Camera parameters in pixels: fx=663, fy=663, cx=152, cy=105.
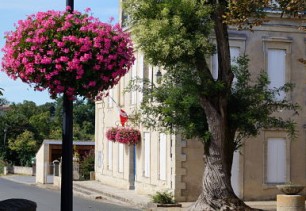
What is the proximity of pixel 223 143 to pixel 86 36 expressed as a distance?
10.1 m

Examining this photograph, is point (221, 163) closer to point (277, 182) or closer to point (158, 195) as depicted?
point (158, 195)

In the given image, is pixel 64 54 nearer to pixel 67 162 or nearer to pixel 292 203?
pixel 67 162

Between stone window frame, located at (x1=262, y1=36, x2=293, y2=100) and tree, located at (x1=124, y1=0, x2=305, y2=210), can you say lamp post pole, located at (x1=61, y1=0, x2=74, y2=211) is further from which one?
stone window frame, located at (x1=262, y1=36, x2=293, y2=100)

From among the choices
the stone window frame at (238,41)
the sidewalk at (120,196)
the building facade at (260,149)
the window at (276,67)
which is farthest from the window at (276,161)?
the stone window frame at (238,41)

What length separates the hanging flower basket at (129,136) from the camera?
2770cm

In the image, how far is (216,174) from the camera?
17.7 meters

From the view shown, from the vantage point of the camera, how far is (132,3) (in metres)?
17.1

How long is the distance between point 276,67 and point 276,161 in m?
3.53

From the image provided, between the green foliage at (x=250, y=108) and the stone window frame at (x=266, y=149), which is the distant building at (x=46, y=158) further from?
the green foliage at (x=250, y=108)

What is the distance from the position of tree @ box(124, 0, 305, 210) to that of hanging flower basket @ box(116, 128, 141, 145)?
8.43 meters

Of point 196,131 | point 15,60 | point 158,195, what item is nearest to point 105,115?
point 158,195

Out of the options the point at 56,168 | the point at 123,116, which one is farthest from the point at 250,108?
the point at 56,168

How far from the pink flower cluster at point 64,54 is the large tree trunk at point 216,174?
9289 mm

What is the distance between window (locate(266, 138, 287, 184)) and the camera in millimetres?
24750
